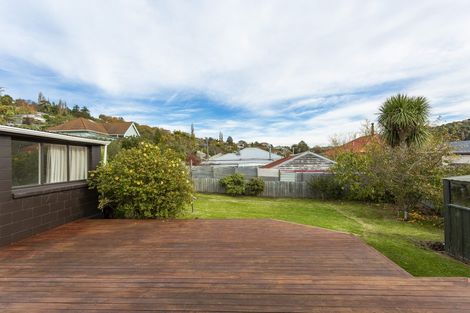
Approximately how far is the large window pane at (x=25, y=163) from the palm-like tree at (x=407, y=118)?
12.8 metres

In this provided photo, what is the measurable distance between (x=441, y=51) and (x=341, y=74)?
11.9ft

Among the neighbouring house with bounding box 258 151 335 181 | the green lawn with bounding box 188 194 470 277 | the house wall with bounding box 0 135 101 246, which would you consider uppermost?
the neighbouring house with bounding box 258 151 335 181

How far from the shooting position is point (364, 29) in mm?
8570

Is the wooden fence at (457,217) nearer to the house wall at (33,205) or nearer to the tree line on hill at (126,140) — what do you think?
the tree line on hill at (126,140)

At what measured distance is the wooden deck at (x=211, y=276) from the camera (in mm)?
2492

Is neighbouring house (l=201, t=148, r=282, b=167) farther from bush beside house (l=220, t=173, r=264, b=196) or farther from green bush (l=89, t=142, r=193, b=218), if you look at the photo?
green bush (l=89, t=142, r=193, b=218)

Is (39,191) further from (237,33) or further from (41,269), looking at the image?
(237,33)

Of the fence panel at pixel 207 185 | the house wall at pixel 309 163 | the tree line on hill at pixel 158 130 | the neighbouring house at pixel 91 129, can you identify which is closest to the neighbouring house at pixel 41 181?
the tree line on hill at pixel 158 130

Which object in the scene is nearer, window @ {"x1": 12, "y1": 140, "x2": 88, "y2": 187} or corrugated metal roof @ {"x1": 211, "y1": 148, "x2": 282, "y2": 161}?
window @ {"x1": 12, "y1": 140, "x2": 88, "y2": 187}

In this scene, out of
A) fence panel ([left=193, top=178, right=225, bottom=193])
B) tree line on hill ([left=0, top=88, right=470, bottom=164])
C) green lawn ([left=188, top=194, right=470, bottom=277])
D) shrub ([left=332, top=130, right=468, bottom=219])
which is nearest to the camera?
green lawn ([left=188, top=194, right=470, bottom=277])

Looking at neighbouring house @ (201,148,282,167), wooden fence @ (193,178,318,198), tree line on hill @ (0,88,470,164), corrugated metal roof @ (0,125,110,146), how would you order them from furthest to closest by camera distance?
neighbouring house @ (201,148,282,167) → wooden fence @ (193,178,318,198) → tree line on hill @ (0,88,470,164) → corrugated metal roof @ (0,125,110,146)

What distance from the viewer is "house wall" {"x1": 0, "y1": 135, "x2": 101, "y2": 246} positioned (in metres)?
4.48

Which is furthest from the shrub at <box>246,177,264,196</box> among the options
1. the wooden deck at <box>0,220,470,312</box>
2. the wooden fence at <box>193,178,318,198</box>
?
the wooden deck at <box>0,220,470,312</box>

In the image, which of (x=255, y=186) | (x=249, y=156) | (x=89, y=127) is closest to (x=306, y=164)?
(x=255, y=186)
